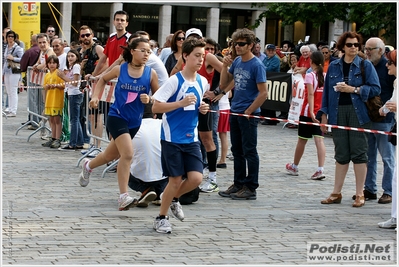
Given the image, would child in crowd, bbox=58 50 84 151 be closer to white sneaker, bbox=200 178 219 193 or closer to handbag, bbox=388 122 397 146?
white sneaker, bbox=200 178 219 193

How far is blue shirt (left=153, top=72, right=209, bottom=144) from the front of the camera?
25.5 ft

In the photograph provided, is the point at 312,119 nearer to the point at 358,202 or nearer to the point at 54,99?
the point at 358,202

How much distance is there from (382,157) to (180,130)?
2.99 m

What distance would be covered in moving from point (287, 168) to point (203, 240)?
4.67 meters

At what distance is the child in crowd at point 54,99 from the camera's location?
46.8 feet

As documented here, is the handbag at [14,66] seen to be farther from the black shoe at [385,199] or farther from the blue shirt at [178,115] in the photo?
the blue shirt at [178,115]

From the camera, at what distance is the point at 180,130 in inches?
307

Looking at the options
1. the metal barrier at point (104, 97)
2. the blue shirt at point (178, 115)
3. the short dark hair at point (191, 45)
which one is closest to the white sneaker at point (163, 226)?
the blue shirt at point (178, 115)

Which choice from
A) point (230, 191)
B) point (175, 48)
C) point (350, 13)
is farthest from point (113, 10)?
point (230, 191)

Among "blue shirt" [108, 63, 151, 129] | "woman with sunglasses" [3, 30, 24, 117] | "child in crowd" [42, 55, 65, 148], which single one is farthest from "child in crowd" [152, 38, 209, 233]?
"woman with sunglasses" [3, 30, 24, 117]

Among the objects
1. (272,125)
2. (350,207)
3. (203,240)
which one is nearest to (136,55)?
(203,240)

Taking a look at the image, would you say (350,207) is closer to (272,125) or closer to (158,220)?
(158,220)

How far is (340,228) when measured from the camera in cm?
809

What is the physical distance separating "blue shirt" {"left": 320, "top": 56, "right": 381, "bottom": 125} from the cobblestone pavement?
41.4 inches
